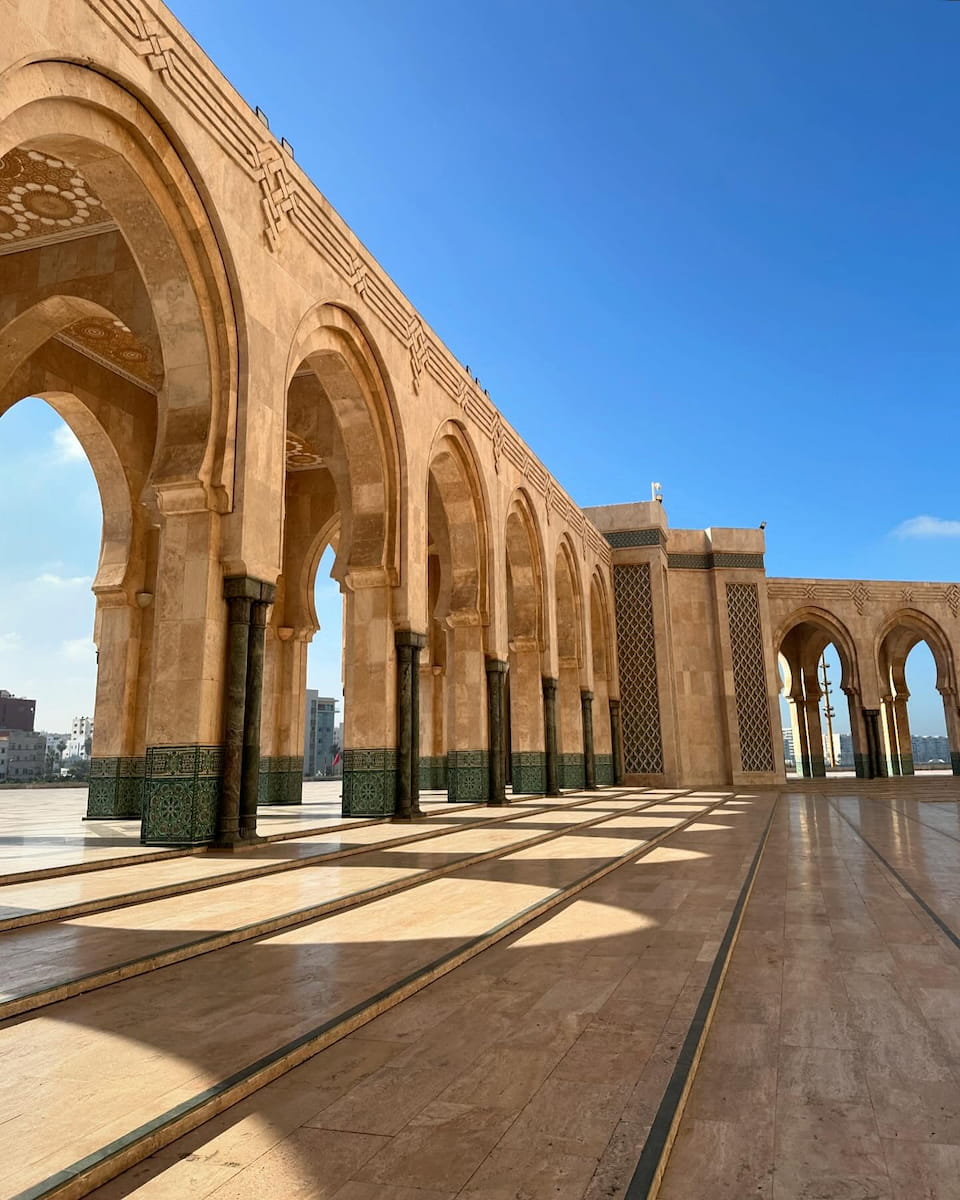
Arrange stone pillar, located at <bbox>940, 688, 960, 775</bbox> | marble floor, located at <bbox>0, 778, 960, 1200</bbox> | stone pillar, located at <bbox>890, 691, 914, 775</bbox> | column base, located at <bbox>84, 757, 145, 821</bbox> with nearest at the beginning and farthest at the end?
1. marble floor, located at <bbox>0, 778, 960, 1200</bbox>
2. column base, located at <bbox>84, 757, 145, 821</bbox>
3. stone pillar, located at <bbox>940, 688, 960, 775</bbox>
4. stone pillar, located at <bbox>890, 691, 914, 775</bbox>

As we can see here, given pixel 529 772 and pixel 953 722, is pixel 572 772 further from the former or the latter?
pixel 953 722

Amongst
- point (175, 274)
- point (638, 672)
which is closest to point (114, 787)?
point (175, 274)

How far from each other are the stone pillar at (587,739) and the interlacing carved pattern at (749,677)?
4135 millimetres

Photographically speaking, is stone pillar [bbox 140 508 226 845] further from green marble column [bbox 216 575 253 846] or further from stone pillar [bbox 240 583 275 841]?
stone pillar [bbox 240 583 275 841]

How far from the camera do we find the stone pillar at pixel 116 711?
8.89 m

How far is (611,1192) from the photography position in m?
1.28

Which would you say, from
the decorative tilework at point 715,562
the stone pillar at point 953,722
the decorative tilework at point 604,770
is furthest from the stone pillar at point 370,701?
the stone pillar at point 953,722

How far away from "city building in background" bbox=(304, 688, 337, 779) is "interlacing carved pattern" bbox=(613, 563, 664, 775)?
157ft

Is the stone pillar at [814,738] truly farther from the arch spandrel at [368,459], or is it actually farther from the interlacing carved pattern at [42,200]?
the interlacing carved pattern at [42,200]

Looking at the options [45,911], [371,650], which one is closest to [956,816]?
[371,650]

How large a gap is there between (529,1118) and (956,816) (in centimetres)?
884

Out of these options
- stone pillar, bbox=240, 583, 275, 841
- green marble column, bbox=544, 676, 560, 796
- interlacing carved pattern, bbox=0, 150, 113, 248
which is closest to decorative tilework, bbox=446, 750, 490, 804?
green marble column, bbox=544, 676, 560, 796

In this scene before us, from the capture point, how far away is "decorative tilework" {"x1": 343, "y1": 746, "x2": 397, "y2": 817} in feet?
27.3

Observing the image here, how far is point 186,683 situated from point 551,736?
28.2ft
